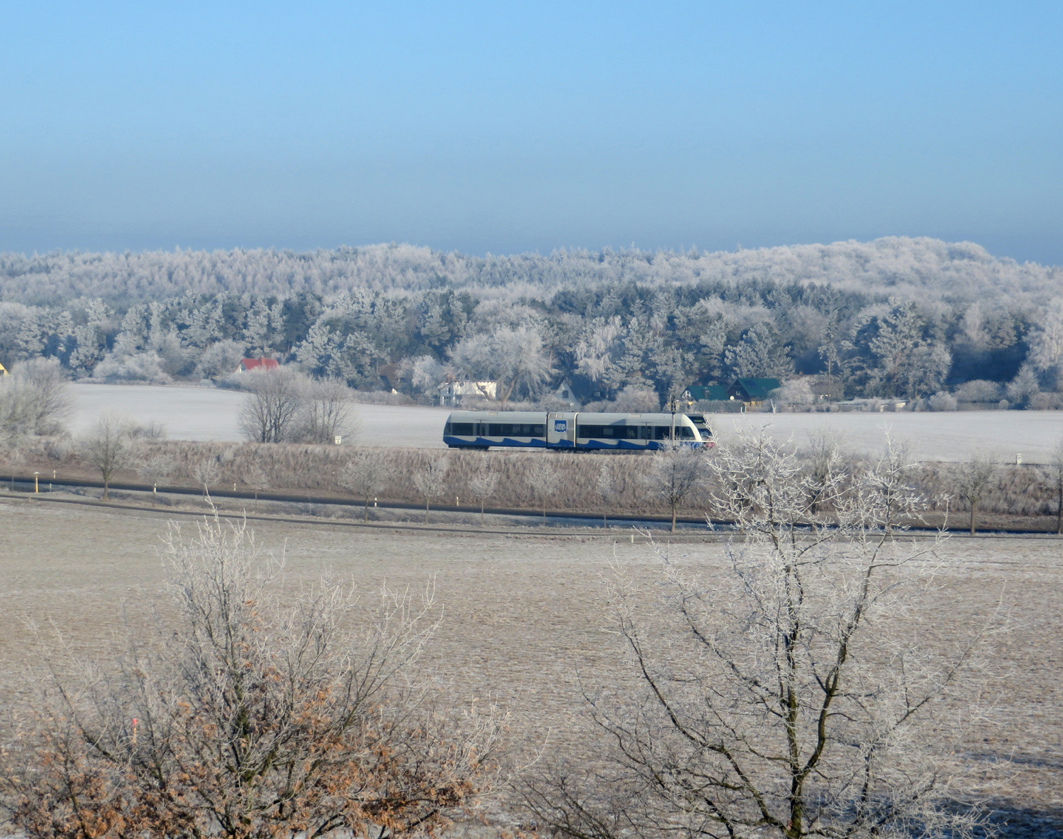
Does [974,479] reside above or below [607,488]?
above

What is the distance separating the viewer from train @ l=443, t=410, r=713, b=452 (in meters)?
59.4

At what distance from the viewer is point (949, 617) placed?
83.0 feet

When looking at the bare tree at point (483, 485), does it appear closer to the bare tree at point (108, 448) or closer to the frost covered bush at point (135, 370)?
the bare tree at point (108, 448)

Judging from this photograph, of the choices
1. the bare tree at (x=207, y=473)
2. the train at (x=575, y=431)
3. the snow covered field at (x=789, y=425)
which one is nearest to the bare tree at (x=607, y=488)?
the train at (x=575, y=431)

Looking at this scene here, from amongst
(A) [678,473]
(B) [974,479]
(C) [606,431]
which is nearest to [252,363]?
(C) [606,431]

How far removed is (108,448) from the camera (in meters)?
55.2

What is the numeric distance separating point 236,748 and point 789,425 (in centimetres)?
7762

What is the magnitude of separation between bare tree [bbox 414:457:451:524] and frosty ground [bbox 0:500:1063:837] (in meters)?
8.15

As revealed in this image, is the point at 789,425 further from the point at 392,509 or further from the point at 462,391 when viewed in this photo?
the point at 462,391

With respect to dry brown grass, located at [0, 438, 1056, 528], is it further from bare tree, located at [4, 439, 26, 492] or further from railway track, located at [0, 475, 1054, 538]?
railway track, located at [0, 475, 1054, 538]

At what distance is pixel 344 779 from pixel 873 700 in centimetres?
532

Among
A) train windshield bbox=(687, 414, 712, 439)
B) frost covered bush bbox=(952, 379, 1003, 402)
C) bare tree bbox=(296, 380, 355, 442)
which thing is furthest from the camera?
frost covered bush bbox=(952, 379, 1003, 402)

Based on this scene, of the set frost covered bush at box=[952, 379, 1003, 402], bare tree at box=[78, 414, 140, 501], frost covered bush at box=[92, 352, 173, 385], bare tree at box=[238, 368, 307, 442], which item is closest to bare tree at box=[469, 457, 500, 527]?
bare tree at box=[78, 414, 140, 501]

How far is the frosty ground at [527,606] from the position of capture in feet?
53.0
